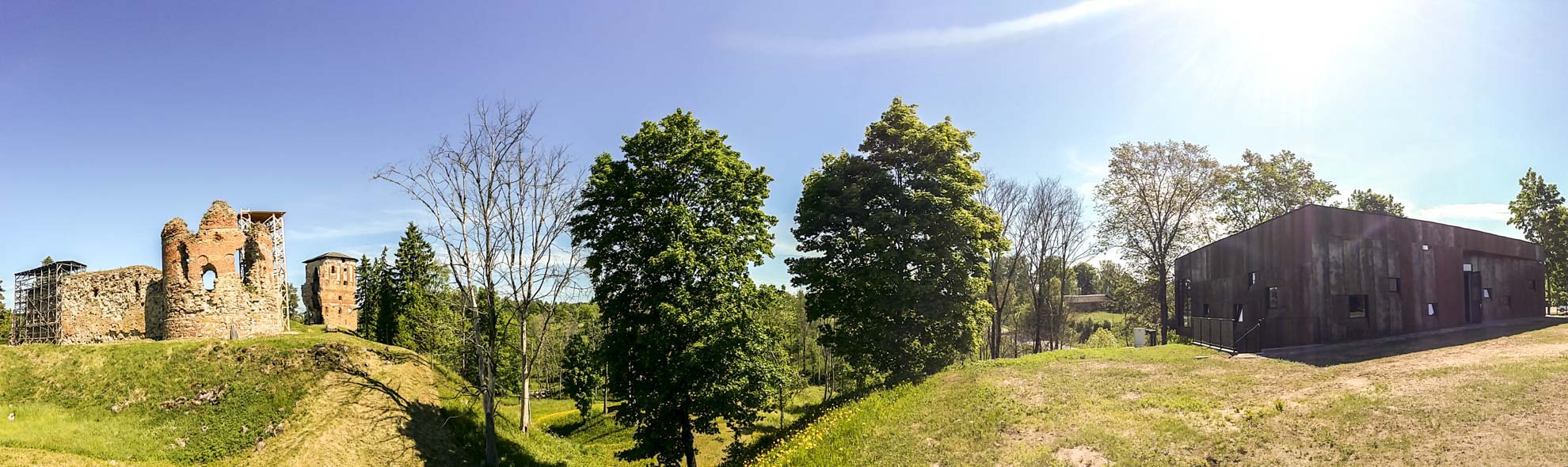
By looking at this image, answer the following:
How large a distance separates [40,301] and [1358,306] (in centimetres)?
6504

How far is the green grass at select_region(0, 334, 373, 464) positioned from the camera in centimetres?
2028

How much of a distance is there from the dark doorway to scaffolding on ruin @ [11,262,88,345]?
69172mm

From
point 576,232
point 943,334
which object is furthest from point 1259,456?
point 576,232

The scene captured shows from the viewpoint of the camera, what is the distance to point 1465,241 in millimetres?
31578

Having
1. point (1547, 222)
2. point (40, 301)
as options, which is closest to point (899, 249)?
point (40, 301)

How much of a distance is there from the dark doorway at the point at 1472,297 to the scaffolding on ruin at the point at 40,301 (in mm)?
69172

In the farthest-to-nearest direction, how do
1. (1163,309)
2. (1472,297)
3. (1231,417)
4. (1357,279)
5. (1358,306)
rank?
(1163,309) < (1472,297) < (1358,306) < (1357,279) < (1231,417)

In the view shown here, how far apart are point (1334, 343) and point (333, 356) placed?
132ft

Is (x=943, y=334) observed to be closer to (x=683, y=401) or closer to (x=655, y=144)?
(x=683, y=401)

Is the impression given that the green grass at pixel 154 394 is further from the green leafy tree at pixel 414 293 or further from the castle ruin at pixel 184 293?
the green leafy tree at pixel 414 293

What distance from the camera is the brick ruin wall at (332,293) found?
6194cm

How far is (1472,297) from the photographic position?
32375 millimetres

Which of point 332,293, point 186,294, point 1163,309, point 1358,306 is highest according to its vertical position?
point 186,294

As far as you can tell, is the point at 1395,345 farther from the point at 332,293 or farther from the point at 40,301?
the point at 332,293
